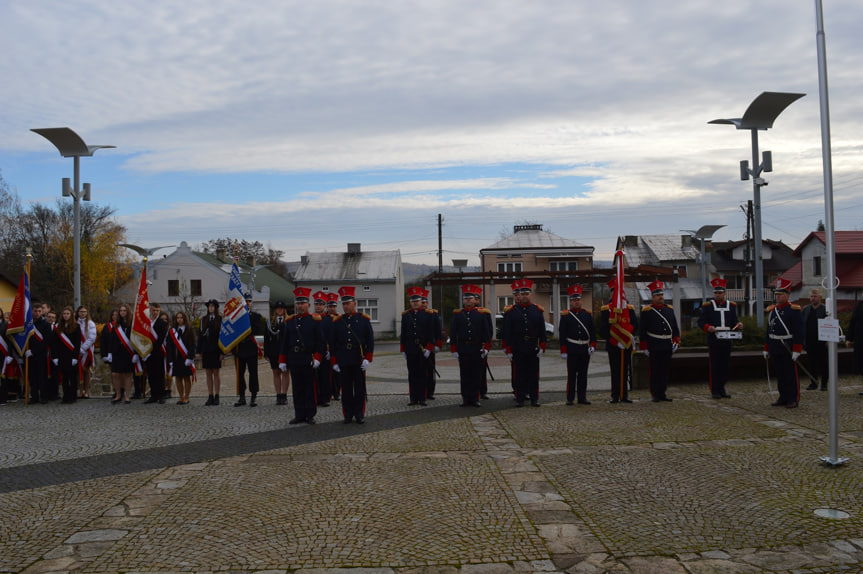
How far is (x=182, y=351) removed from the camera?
1277cm

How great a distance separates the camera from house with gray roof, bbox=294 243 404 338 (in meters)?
52.8

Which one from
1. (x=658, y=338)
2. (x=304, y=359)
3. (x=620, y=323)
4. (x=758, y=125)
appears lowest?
(x=304, y=359)

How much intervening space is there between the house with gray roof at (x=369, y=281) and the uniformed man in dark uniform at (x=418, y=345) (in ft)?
129

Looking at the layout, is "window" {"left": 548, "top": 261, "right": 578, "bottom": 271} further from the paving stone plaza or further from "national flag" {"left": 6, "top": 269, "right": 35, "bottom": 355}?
"national flag" {"left": 6, "top": 269, "right": 35, "bottom": 355}

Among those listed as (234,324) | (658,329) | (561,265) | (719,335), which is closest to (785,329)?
(719,335)

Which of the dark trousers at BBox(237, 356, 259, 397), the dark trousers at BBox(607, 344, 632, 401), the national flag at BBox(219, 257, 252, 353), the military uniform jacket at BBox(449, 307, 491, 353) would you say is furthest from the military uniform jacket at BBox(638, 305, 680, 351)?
the national flag at BBox(219, 257, 252, 353)

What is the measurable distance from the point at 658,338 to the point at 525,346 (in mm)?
2172

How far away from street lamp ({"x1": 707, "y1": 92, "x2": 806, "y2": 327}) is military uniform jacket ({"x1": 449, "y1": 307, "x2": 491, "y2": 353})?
20.9ft

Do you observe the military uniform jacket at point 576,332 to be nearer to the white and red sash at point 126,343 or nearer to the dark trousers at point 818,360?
the dark trousers at point 818,360

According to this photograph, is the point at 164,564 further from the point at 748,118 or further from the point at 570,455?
the point at 748,118

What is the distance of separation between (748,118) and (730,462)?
9.57m

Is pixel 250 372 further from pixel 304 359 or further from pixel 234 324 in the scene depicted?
pixel 304 359

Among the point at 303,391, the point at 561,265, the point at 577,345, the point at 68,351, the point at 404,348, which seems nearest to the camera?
the point at 303,391

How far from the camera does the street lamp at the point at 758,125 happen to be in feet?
46.4
